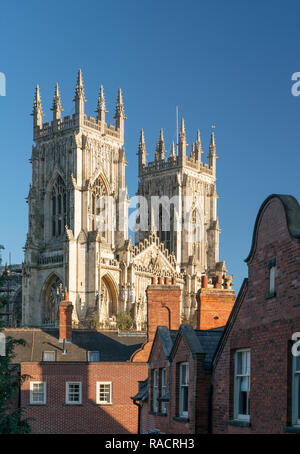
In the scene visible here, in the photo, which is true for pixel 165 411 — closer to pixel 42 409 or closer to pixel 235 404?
pixel 235 404

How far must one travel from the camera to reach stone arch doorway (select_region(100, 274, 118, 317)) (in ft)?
296

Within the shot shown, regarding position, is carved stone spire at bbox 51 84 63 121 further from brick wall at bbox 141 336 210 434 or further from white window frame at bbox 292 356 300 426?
white window frame at bbox 292 356 300 426

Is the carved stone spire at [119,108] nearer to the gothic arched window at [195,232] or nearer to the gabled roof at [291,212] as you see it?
the gothic arched window at [195,232]

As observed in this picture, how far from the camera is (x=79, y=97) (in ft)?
303

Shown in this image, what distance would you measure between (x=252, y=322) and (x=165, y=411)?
25.0 feet

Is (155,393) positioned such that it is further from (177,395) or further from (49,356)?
(49,356)

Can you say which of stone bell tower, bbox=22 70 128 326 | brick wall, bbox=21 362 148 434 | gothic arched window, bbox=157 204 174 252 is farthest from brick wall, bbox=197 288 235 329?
gothic arched window, bbox=157 204 174 252

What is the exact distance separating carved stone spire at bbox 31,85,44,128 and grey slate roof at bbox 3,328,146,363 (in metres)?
57.8

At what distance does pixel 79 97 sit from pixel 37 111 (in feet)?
28.9

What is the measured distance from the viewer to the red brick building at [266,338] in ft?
53.0

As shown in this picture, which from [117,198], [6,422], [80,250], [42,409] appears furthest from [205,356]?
[117,198]

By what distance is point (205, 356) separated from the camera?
70.2 feet

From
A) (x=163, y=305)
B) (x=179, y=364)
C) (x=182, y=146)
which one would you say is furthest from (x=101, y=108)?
(x=179, y=364)

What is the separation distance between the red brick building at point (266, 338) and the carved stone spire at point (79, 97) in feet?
245
